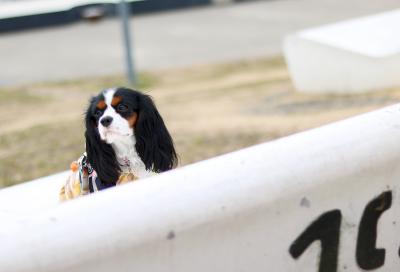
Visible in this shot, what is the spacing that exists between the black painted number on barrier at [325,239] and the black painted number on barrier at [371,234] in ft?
0.34

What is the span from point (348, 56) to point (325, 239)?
26.0 ft

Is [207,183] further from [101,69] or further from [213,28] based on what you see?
[213,28]

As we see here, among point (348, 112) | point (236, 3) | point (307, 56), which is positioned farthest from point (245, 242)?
point (236, 3)

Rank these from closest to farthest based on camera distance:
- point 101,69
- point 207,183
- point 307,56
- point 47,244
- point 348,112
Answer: point 47,244, point 207,183, point 348,112, point 307,56, point 101,69

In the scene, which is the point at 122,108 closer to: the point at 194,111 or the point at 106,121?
the point at 106,121

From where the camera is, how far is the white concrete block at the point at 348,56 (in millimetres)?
9602

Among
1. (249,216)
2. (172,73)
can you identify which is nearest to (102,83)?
(172,73)

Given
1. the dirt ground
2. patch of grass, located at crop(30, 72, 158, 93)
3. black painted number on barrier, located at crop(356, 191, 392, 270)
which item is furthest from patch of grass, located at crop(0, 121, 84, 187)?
black painted number on barrier, located at crop(356, 191, 392, 270)

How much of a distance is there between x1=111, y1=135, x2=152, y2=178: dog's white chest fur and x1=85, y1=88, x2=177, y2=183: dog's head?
0.06ft

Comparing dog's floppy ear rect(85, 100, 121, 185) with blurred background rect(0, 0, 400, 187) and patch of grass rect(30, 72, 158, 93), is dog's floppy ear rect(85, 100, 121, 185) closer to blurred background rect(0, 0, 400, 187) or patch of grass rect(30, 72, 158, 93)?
blurred background rect(0, 0, 400, 187)

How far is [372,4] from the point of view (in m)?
23.5

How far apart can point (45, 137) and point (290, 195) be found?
25.7ft

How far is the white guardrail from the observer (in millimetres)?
1971

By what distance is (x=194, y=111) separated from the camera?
1084 cm
